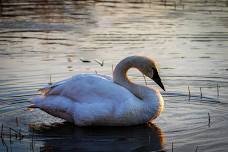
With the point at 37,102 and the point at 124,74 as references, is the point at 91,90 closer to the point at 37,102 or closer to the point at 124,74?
the point at 124,74

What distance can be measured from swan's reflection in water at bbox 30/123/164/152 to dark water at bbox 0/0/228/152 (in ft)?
0.04

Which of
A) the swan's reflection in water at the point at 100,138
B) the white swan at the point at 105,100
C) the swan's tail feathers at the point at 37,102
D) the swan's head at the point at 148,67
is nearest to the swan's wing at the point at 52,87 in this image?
the white swan at the point at 105,100

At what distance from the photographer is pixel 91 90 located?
28.2 ft

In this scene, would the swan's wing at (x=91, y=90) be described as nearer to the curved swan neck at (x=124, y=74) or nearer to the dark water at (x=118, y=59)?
the curved swan neck at (x=124, y=74)

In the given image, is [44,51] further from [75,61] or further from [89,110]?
[89,110]

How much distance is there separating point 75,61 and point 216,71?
2.98 metres

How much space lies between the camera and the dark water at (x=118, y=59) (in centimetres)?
794

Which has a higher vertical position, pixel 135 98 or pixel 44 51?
pixel 135 98

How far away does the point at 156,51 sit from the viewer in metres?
13.9

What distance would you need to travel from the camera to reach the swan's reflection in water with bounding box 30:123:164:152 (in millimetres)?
7559

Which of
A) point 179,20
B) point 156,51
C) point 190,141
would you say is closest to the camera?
point 190,141

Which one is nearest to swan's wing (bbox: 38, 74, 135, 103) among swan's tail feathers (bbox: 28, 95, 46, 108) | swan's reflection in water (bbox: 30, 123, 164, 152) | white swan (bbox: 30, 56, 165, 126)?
white swan (bbox: 30, 56, 165, 126)

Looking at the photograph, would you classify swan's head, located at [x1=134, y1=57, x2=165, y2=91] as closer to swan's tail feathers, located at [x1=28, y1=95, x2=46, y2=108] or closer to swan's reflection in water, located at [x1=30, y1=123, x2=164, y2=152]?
swan's reflection in water, located at [x1=30, y1=123, x2=164, y2=152]

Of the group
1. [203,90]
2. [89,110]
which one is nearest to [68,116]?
[89,110]
